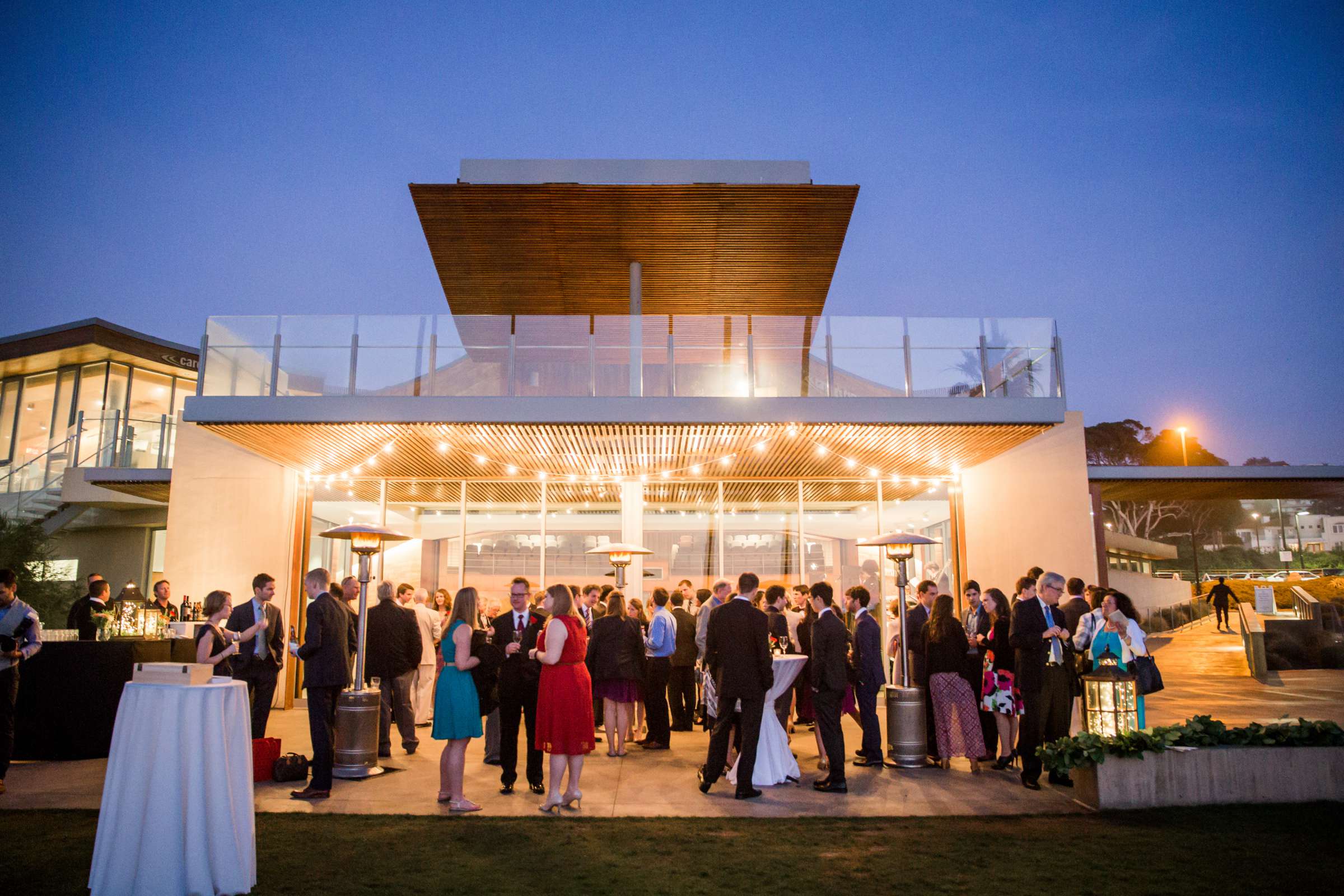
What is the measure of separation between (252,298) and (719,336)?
167 meters

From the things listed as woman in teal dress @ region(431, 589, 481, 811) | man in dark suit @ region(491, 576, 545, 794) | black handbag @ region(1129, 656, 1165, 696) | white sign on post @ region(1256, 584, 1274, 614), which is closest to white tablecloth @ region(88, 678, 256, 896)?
woman in teal dress @ region(431, 589, 481, 811)

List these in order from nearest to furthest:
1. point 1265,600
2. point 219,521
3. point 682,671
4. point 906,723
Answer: point 906,723, point 682,671, point 219,521, point 1265,600

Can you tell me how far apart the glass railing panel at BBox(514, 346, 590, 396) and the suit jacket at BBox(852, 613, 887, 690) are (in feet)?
16.5

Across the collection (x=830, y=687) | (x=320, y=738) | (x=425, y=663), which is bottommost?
(x=320, y=738)

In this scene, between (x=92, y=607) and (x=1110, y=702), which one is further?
(x=92, y=607)

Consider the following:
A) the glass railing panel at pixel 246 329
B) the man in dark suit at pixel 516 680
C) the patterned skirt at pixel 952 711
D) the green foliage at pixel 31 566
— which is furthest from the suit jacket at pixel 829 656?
the green foliage at pixel 31 566

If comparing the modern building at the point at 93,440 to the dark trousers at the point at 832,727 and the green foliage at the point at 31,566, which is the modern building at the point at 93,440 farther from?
the dark trousers at the point at 832,727

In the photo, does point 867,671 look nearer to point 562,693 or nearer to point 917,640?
point 917,640

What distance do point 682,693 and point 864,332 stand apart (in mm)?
5433

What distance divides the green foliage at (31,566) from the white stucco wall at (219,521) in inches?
207

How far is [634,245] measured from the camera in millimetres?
15922

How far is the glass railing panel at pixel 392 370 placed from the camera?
426 inches

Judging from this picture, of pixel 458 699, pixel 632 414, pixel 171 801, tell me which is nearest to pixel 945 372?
pixel 632 414

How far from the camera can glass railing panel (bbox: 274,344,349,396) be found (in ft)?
35.8
